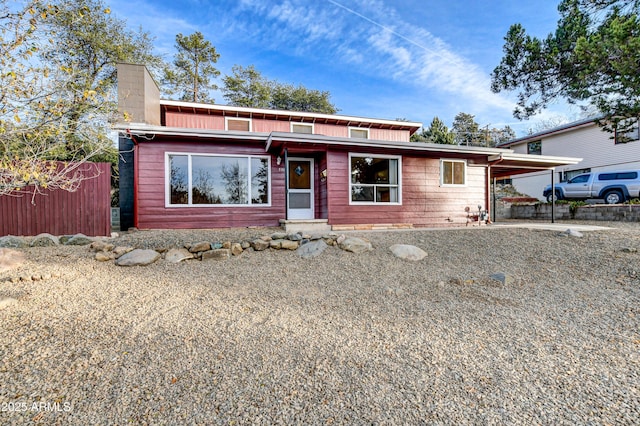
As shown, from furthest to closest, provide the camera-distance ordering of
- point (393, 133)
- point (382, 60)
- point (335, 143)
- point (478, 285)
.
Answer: point (382, 60), point (393, 133), point (335, 143), point (478, 285)

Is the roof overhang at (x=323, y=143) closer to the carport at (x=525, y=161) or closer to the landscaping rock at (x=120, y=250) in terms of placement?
the carport at (x=525, y=161)

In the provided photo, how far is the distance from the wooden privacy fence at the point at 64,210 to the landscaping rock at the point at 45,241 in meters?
0.45

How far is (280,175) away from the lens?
802 centimetres

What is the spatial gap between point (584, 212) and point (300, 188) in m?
11.1

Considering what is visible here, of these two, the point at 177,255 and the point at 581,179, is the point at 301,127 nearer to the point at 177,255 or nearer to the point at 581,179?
the point at 177,255

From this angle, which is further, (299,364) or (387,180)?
(387,180)

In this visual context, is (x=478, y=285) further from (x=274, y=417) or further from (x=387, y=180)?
(x=387, y=180)

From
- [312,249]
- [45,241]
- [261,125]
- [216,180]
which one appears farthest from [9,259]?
[261,125]

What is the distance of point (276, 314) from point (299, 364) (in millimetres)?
924

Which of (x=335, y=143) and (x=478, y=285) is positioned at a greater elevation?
(x=335, y=143)

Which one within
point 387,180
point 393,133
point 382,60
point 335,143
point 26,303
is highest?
point 382,60

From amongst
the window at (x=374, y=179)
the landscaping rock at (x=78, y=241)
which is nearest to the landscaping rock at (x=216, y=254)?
the landscaping rock at (x=78, y=241)

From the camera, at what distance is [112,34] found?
545 inches

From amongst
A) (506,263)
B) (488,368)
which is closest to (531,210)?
(506,263)
